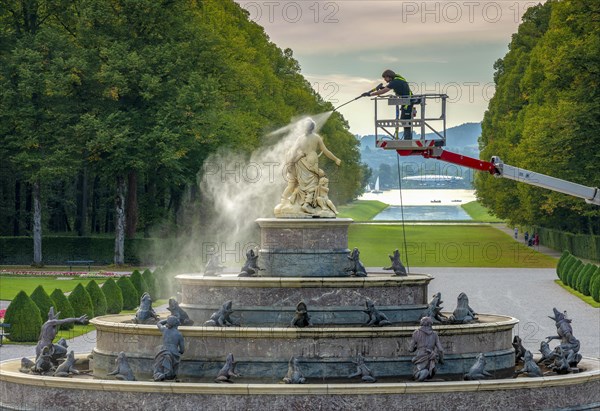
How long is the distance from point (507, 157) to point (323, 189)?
213ft

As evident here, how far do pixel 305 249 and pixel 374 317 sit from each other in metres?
3.92

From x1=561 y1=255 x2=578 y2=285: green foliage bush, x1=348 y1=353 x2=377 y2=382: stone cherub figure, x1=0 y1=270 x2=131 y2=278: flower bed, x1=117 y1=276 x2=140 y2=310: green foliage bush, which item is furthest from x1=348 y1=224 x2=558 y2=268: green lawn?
x1=348 y1=353 x2=377 y2=382: stone cherub figure

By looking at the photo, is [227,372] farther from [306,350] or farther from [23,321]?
[23,321]

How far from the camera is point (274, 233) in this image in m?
30.8

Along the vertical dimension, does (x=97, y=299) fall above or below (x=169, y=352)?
above

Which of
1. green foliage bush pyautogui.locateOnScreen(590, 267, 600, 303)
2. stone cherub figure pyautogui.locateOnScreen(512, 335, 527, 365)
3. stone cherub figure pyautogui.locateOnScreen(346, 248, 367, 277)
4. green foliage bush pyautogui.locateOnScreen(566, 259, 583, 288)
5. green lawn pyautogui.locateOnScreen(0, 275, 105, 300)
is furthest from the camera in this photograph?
green foliage bush pyautogui.locateOnScreen(566, 259, 583, 288)

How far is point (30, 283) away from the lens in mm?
60375

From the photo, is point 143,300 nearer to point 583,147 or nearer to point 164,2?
point 583,147

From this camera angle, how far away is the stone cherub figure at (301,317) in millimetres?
26203

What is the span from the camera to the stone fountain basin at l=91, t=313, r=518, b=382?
25.4 metres

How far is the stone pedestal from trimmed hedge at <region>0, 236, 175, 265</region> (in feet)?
150

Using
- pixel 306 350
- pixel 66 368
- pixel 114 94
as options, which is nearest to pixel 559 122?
pixel 114 94

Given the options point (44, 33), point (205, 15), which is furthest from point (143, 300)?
point (205, 15)

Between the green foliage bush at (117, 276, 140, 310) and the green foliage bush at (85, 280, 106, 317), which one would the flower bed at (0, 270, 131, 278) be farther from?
the green foliage bush at (85, 280, 106, 317)
